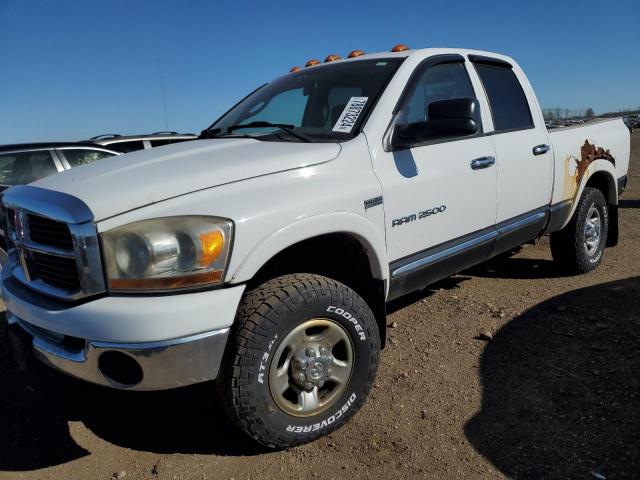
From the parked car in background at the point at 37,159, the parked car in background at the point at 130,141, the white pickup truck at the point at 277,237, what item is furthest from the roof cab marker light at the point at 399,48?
the parked car in background at the point at 130,141

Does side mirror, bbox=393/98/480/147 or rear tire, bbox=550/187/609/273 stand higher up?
side mirror, bbox=393/98/480/147

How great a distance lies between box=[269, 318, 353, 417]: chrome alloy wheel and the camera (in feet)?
7.59

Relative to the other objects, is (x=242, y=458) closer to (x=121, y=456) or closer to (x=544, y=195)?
(x=121, y=456)

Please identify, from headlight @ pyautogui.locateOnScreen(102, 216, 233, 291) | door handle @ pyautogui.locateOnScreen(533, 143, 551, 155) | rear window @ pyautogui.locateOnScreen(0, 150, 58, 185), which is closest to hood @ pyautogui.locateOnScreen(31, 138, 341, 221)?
headlight @ pyautogui.locateOnScreen(102, 216, 233, 291)

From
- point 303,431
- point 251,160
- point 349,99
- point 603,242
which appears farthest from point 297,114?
point 603,242

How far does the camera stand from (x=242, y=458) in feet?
7.97

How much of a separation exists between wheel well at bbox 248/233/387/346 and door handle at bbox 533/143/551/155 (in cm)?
190

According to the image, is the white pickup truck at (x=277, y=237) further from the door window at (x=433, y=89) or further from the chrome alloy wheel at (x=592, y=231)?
the chrome alloy wheel at (x=592, y=231)

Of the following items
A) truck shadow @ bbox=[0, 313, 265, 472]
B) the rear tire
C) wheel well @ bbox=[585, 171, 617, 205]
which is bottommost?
truck shadow @ bbox=[0, 313, 265, 472]

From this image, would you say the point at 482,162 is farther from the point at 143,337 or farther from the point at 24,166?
the point at 24,166

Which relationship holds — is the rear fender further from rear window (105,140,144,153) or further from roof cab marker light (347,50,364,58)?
rear window (105,140,144,153)

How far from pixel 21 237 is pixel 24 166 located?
4.07 metres

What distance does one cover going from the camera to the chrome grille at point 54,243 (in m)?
1.97

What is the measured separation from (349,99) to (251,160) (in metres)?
0.95
